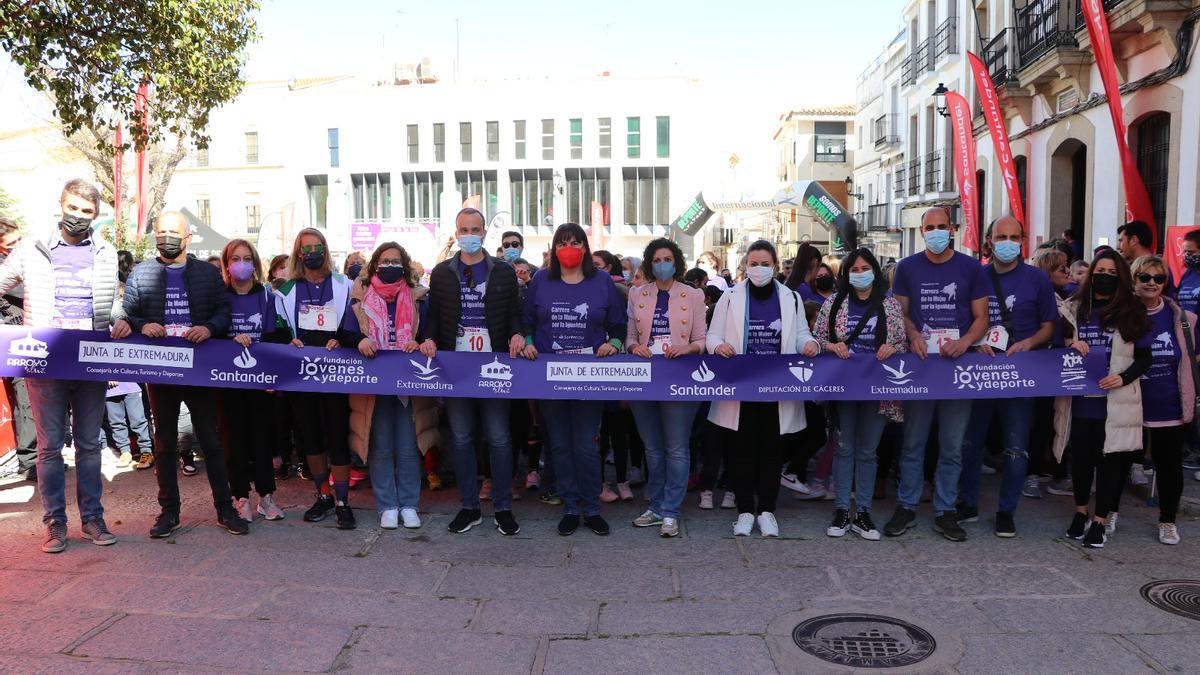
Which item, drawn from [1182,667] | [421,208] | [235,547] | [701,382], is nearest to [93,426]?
[235,547]

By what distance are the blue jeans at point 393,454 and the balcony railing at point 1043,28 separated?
13.3 meters

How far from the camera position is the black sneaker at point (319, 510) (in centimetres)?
639

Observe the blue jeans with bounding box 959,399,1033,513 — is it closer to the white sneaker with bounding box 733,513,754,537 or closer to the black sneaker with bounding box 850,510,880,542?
the black sneaker with bounding box 850,510,880,542

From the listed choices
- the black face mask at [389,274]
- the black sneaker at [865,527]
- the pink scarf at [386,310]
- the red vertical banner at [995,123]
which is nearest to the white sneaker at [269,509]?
the pink scarf at [386,310]

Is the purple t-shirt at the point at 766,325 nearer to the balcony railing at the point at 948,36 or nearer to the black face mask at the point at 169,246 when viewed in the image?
the black face mask at the point at 169,246

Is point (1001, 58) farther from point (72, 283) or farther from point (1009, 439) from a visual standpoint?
point (72, 283)

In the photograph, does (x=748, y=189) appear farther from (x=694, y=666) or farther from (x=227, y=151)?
(x=227, y=151)

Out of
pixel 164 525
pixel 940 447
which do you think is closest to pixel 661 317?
pixel 940 447

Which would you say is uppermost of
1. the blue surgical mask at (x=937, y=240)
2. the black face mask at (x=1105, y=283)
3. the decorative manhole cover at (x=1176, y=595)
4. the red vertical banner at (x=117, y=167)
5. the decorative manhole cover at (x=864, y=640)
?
the red vertical banner at (x=117, y=167)

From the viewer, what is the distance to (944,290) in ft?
19.7

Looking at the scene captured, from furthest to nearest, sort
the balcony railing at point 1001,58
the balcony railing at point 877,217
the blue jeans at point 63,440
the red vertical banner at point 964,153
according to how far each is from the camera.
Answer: the balcony railing at point 877,217 → the balcony railing at point 1001,58 → the red vertical banner at point 964,153 → the blue jeans at point 63,440

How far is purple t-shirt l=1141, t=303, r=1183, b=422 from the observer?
18.8ft

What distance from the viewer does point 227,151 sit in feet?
193

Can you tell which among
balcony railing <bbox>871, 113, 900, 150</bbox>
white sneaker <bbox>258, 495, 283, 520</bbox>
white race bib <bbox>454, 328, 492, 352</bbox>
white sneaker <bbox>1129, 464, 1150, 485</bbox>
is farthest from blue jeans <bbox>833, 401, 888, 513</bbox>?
balcony railing <bbox>871, 113, 900, 150</bbox>
